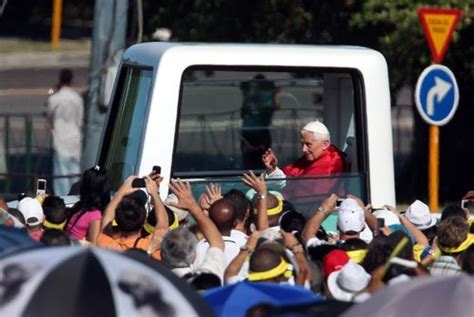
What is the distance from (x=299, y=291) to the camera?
4969 millimetres

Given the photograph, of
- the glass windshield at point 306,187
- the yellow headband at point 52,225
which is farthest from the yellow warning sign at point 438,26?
the yellow headband at point 52,225

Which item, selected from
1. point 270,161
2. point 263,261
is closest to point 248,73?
point 270,161

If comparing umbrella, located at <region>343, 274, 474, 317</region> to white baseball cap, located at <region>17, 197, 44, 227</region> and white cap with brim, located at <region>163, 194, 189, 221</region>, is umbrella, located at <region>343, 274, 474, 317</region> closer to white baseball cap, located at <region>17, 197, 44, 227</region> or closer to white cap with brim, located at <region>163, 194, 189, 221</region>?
white cap with brim, located at <region>163, 194, 189, 221</region>

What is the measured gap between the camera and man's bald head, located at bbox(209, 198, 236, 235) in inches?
283

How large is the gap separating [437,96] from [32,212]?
6153 millimetres

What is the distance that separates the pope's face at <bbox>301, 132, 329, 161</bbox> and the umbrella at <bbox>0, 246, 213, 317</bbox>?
4.08 m

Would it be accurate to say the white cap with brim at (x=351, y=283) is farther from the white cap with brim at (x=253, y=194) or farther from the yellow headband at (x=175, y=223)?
the white cap with brim at (x=253, y=194)

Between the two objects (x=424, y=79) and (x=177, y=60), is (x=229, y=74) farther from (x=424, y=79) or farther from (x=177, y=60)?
(x=424, y=79)

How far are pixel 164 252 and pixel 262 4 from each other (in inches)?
465

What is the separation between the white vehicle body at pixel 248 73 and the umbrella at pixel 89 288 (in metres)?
3.51

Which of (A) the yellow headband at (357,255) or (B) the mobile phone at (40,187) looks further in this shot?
(B) the mobile phone at (40,187)

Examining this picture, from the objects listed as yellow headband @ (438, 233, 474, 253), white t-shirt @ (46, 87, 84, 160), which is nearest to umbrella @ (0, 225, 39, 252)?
yellow headband @ (438, 233, 474, 253)

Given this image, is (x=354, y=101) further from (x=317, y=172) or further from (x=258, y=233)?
(x=258, y=233)

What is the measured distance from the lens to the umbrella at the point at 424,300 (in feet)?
13.1
